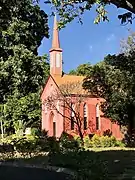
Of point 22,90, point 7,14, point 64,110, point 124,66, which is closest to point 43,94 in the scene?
point 22,90

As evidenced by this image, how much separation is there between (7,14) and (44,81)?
3848 cm

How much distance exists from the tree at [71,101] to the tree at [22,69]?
5.14m

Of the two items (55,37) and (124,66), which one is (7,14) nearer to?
(124,66)

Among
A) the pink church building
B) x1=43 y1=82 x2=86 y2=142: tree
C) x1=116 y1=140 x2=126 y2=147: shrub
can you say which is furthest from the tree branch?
the pink church building

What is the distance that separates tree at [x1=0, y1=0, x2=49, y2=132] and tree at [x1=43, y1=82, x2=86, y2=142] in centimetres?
514

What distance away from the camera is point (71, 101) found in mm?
42156

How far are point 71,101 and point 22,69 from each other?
813 centimetres

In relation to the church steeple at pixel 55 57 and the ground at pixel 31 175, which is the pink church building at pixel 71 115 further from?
the ground at pixel 31 175

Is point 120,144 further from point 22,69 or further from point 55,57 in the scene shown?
point 55,57

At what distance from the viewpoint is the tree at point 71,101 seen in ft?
137

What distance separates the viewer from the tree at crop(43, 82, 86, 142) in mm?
→ 41812

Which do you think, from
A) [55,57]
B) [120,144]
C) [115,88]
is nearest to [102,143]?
[120,144]

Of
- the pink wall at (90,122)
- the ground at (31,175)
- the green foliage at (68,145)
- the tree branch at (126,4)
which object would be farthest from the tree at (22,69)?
the tree branch at (126,4)

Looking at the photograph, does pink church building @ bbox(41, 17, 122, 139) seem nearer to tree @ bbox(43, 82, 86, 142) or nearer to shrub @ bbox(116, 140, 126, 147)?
tree @ bbox(43, 82, 86, 142)
